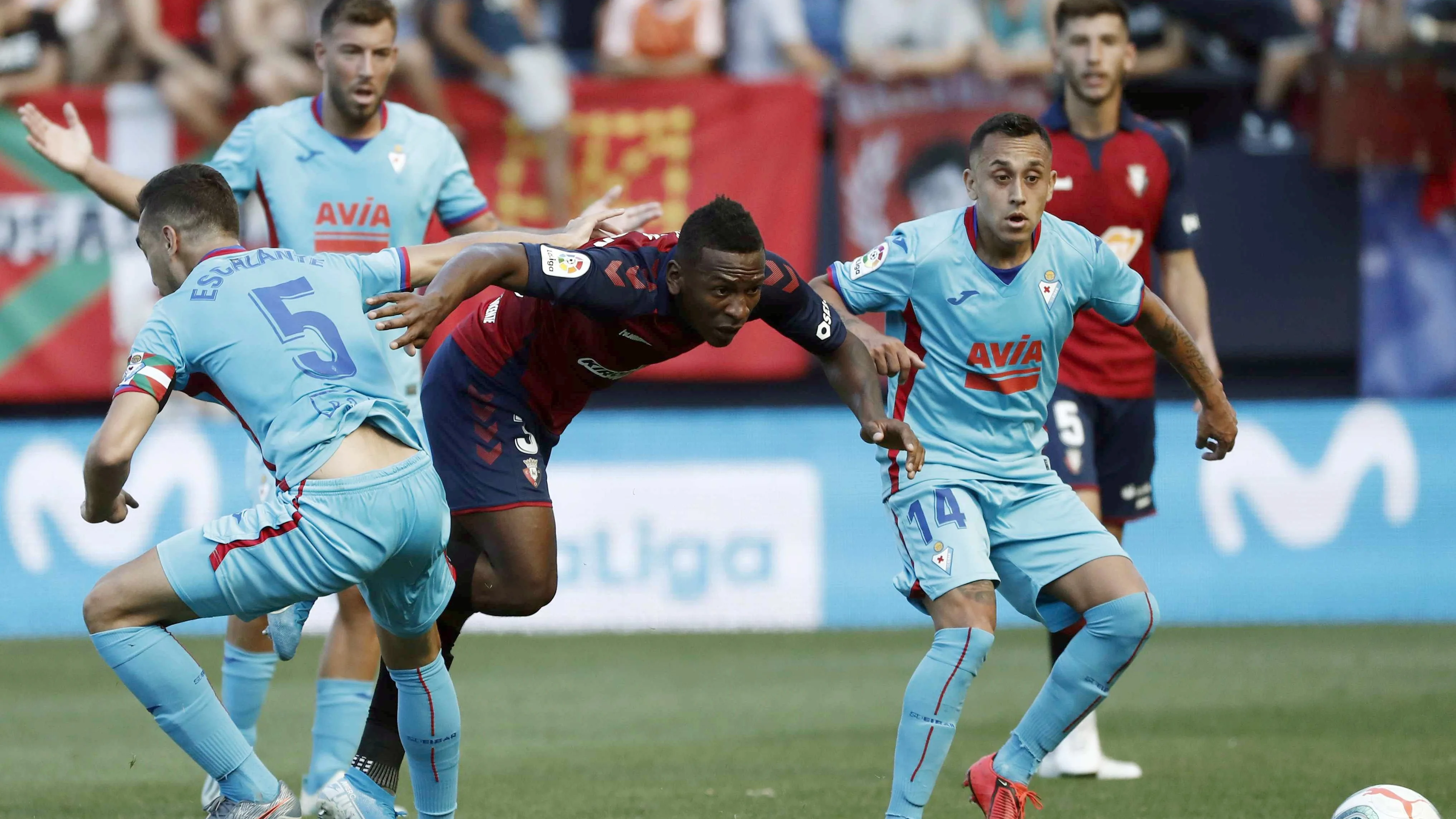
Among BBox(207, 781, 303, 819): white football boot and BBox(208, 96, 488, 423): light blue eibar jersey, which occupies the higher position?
BBox(208, 96, 488, 423): light blue eibar jersey

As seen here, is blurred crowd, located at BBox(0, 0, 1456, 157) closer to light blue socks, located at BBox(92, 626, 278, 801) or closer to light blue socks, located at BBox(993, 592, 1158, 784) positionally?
light blue socks, located at BBox(993, 592, 1158, 784)

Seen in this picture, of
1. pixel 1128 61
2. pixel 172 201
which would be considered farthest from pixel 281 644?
pixel 1128 61

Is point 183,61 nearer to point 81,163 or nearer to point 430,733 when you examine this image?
point 81,163

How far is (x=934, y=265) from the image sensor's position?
5500mm

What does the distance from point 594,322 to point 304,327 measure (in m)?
0.98

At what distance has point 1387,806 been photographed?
4.89 m

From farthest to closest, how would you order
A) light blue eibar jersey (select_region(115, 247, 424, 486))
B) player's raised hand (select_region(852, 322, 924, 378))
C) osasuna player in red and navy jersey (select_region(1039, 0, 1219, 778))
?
osasuna player in red and navy jersey (select_region(1039, 0, 1219, 778)) → player's raised hand (select_region(852, 322, 924, 378)) → light blue eibar jersey (select_region(115, 247, 424, 486))

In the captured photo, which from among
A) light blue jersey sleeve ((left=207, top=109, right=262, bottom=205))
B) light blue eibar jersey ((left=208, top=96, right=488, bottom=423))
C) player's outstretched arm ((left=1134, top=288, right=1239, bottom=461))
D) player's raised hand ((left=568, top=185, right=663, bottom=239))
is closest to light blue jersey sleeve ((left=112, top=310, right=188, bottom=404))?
player's raised hand ((left=568, top=185, right=663, bottom=239))

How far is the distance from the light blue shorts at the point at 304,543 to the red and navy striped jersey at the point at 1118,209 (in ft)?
9.58

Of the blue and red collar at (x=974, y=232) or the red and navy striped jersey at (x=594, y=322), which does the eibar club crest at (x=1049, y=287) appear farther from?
the red and navy striped jersey at (x=594, y=322)

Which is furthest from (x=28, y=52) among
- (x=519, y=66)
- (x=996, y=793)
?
(x=996, y=793)

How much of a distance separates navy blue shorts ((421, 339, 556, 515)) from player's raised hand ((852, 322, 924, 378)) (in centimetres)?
112

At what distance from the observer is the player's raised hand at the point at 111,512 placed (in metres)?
4.68

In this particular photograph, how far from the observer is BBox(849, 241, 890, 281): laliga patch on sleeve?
557cm
